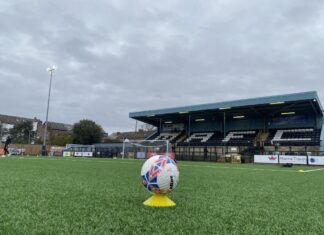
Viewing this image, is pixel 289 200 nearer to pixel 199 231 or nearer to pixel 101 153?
pixel 199 231

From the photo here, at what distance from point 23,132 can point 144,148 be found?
50.4 metres

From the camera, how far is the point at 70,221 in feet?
9.33

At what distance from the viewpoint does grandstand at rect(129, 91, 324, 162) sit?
32.2 metres

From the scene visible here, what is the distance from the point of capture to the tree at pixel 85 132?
63.5 m

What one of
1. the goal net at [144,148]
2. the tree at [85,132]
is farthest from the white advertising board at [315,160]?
the tree at [85,132]

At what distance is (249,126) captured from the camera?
136 ft

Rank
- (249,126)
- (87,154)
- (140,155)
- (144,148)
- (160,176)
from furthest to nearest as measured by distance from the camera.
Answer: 1. (249,126)
2. (87,154)
3. (144,148)
4. (140,155)
5. (160,176)

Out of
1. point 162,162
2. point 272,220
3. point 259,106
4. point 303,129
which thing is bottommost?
point 272,220

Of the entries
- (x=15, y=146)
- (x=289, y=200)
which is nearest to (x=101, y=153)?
(x=15, y=146)

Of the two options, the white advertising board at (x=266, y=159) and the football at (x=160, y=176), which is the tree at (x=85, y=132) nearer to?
the white advertising board at (x=266, y=159)

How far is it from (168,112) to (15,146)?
27156 millimetres

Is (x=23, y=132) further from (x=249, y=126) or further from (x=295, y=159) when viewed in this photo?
(x=295, y=159)

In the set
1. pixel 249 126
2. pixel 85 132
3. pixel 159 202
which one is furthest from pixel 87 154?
pixel 159 202

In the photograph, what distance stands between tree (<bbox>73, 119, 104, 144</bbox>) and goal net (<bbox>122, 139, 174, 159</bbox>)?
26628 millimetres
